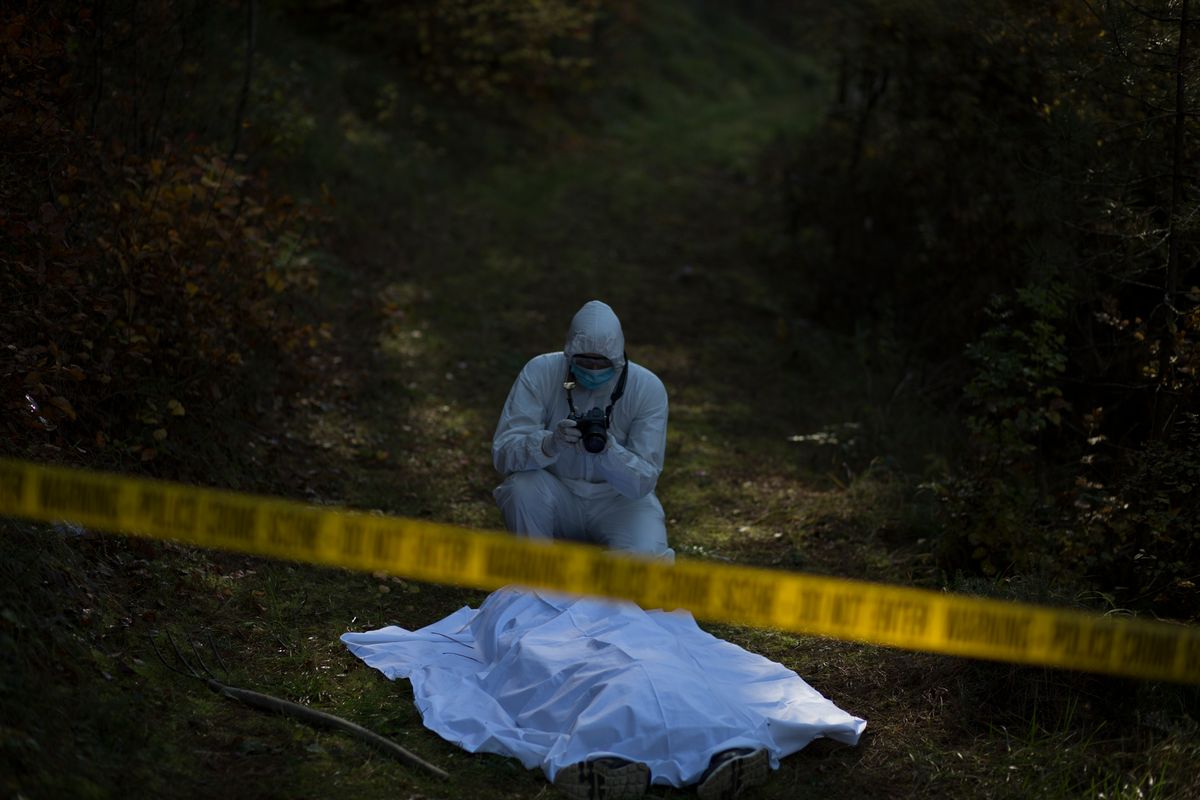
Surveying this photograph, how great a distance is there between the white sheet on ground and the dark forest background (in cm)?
69

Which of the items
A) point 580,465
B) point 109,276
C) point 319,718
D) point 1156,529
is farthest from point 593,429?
point 109,276

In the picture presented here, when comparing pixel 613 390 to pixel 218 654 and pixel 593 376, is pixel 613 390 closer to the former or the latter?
pixel 593 376

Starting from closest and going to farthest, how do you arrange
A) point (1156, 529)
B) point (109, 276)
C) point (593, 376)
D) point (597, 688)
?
point (597, 688) → point (1156, 529) → point (593, 376) → point (109, 276)

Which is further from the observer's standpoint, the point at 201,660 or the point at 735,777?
the point at 201,660

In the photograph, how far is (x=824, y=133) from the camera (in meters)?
14.4

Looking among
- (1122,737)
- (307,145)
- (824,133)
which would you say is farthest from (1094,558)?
(824,133)

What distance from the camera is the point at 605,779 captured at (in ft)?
13.1

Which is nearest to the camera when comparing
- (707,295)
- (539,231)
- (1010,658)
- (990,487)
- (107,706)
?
(107,706)

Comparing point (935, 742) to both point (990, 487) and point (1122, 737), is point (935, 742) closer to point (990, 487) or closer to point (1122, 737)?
point (1122, 737)

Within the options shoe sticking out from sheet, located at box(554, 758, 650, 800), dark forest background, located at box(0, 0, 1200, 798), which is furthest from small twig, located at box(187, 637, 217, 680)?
shoe sticking out from sheet, located at box(554, 758, 650, 800)

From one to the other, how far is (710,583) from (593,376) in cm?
160

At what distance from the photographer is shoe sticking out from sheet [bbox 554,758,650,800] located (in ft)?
13.0

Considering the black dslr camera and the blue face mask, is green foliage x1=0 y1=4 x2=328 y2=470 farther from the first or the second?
the black dslr camera

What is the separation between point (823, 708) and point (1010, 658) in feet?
2.39
